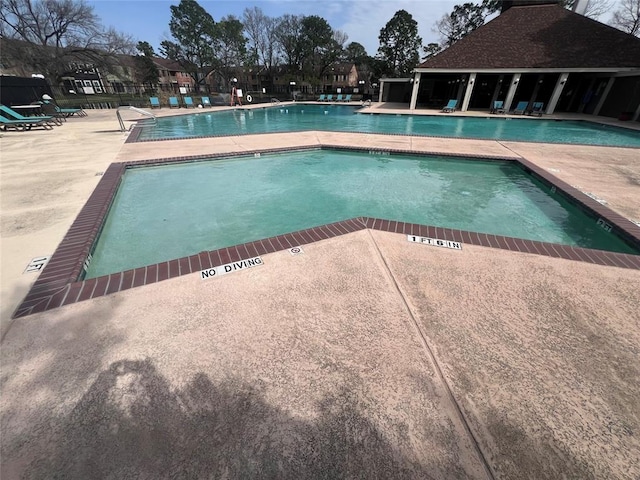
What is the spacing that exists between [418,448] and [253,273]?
2.18m

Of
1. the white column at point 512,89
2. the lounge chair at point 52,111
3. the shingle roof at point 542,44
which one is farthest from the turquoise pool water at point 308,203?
the shingle roof at point 542,44

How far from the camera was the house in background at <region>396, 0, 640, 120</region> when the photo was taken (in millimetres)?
18859

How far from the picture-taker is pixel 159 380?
1.98 metres

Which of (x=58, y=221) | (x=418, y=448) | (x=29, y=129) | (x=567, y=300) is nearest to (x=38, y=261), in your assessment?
(x=58, y=221)

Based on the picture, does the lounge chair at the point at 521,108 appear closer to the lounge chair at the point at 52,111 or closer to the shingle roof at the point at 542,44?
the shingle roof at the point at 542,44

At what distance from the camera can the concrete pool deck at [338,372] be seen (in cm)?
159

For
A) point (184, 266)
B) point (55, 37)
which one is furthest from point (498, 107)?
point (55, 37)

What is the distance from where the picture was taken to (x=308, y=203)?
6438 mm

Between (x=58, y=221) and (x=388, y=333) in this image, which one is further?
(x=58, y=221)

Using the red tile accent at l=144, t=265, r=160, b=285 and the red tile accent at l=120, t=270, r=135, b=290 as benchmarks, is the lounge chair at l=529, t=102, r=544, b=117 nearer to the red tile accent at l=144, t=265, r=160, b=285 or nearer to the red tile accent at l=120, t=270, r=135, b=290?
the red tile accent at l=144, t=265, r=160, b=285

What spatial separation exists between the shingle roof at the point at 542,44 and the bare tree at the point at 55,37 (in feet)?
116

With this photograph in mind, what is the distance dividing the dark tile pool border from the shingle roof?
2242 cm

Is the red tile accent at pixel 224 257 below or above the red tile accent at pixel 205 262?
above

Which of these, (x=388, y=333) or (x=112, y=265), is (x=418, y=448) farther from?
(x=112, y=265)
